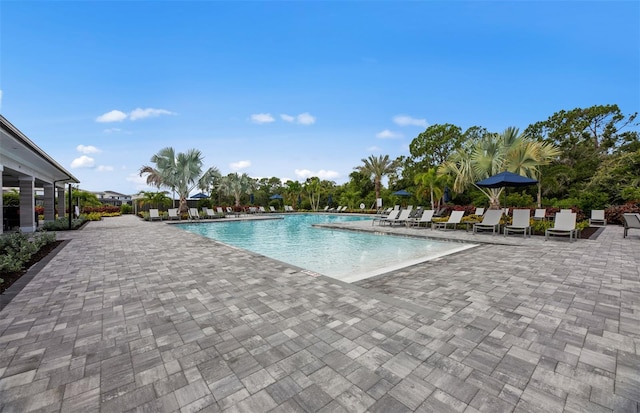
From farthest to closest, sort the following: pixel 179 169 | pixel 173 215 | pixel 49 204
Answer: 1. pixel 179 169
2. pixel 173 215
3. pixel 49 204

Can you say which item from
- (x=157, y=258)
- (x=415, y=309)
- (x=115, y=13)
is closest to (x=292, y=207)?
(x=115, y=13)

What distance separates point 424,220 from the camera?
1234 centimetres

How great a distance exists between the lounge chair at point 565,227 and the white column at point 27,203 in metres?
19.5

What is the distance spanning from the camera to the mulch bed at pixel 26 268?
402cm

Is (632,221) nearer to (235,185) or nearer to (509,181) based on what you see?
(509,181)

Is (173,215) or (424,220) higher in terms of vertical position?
(424,220)

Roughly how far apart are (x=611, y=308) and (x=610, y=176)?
17.7m

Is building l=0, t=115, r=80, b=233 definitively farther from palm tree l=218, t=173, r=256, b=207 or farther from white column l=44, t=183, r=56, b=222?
palm tree l=218, t=173, r=256, b=207

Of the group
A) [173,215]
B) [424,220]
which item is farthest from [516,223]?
[173,215]

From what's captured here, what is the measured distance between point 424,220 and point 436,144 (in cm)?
1676

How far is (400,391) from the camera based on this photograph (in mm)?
1727

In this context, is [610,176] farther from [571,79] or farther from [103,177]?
[103,177]

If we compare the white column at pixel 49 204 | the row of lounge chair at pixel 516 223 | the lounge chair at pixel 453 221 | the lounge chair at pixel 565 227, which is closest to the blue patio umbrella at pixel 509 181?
the row of lounge chair at pixel 516 223

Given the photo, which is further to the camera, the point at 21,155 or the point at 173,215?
the point at 173,215
